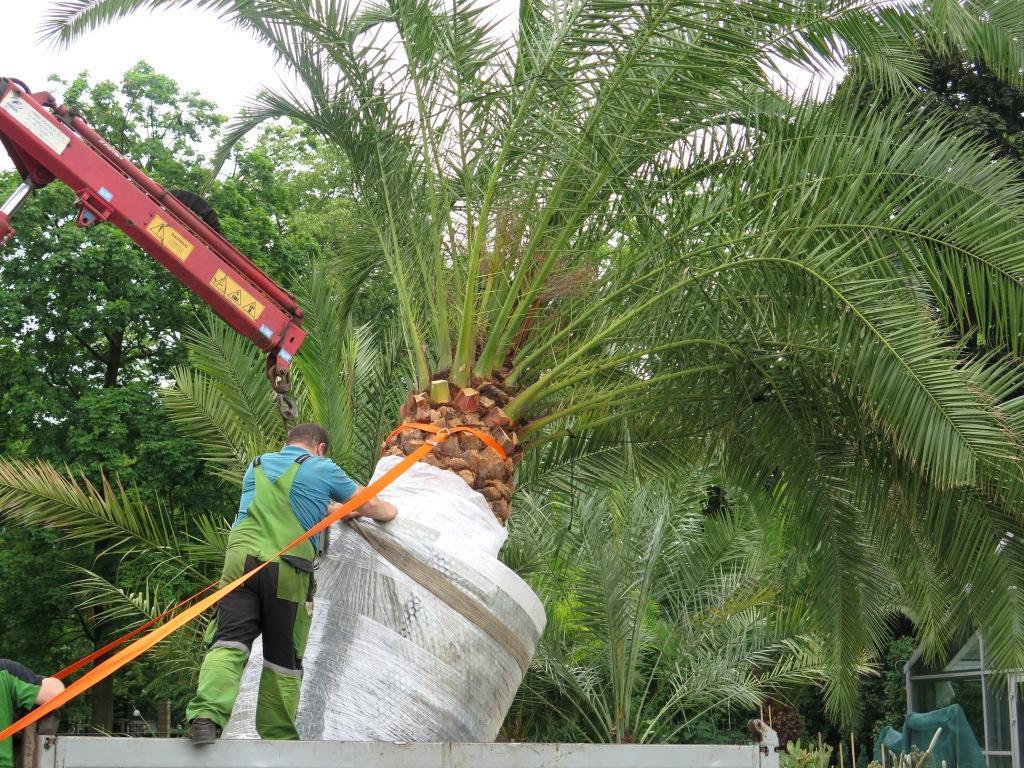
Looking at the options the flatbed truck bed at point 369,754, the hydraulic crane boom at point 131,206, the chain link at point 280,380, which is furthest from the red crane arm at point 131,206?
the flatbed truck bed at point 369,754

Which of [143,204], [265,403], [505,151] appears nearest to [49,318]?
[265,403]

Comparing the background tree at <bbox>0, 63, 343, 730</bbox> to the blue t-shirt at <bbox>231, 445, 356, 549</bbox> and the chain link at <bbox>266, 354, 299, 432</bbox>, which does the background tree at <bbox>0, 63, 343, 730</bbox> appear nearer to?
the chain link at <bbox>266, 354, 299, 432</bbox>

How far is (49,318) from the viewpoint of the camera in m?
24.0

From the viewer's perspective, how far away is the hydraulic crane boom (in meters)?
8.04

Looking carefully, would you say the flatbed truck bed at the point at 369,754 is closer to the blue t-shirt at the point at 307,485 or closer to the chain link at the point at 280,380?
the blue t-shirt at the point at 307,485

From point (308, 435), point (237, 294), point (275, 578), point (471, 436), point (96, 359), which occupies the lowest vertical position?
point (275, 578)

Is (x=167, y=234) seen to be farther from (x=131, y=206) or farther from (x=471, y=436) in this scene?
(x=471, y=436)

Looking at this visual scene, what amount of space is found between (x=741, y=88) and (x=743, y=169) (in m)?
0.60

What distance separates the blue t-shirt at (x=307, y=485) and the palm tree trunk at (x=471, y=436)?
1.41 m

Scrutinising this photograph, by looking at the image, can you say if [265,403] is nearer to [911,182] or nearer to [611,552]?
[611,552]

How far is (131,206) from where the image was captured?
322 inches

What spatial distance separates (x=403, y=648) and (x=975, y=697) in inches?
593

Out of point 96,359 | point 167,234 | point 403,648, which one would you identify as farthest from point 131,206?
point 96,359

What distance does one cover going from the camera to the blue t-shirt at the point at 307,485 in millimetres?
5062
